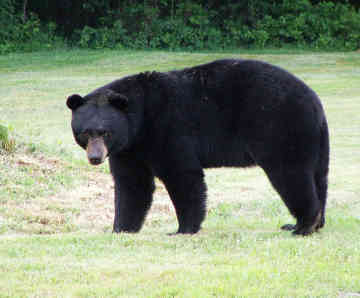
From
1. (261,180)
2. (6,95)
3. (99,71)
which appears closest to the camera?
(261,180)

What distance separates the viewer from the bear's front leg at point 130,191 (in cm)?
744

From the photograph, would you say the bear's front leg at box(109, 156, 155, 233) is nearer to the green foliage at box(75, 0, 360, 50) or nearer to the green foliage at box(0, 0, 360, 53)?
the green foliage at box(0, 0, 360, 53)

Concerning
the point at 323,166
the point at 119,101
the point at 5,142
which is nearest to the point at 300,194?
the point at 323,166

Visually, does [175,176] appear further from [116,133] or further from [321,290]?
[321,290]

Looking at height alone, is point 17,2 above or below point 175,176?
below

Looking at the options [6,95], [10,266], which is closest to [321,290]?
[10,266]

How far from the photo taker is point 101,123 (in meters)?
6.95

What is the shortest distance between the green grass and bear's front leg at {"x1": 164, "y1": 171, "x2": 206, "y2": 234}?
18 cm

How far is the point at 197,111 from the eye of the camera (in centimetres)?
732

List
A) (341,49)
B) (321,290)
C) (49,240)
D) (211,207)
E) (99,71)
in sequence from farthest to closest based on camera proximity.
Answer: (341,49), (99,71), (211,207), (49,240), (321,290)

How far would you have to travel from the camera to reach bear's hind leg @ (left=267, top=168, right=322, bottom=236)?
268 inches

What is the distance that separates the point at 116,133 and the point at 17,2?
30967 millimetres

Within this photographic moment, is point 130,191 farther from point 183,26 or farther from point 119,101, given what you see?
point 183,26

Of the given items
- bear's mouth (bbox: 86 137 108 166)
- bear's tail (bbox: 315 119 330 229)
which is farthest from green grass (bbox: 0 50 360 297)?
bear's mouth (bbox: 86 137 108 166)
